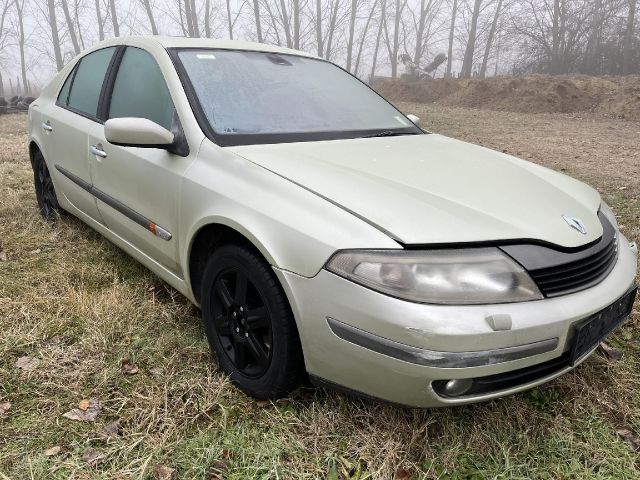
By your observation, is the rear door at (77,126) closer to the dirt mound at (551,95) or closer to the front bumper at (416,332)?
the front bumper at (416,332)

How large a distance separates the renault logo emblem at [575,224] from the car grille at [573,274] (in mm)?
90

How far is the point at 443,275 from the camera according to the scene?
147 cm

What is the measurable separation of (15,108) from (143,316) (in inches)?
701

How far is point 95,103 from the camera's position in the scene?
297cm

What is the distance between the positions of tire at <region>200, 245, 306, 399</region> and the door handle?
3.61 feet

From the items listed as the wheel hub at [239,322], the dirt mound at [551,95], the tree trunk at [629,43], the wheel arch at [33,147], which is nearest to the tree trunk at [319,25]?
the dirt mound at [551,95]

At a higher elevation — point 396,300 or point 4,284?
point 396,300

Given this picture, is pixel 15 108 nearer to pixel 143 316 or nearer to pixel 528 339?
pixel 143 316

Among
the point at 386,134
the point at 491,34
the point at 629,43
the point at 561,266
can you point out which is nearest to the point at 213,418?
the point at 561,266

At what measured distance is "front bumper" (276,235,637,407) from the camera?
1.42 m

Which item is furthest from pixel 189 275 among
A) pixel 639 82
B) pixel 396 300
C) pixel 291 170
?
pixel 639 82

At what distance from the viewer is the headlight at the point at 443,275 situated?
1.46m

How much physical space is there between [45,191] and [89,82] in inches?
45.3

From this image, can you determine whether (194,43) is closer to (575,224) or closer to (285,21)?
(575,224)
